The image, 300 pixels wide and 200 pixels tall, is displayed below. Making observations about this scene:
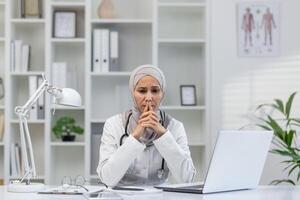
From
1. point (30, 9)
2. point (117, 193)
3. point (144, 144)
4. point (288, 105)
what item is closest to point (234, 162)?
point (117, 193)

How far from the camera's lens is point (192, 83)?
5.07 meters

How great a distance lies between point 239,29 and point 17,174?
2.11 meters

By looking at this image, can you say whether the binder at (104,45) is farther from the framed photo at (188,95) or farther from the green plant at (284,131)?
the green plant at (284,131)

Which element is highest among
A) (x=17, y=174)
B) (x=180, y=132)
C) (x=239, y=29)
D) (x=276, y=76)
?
(x=239, y=29)

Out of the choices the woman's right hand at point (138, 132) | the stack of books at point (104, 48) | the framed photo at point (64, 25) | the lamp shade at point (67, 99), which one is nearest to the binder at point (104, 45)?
the stack of books at point (104, 48)

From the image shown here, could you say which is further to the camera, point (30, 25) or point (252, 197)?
point (30, 25)

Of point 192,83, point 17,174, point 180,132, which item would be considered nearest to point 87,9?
point 192,83

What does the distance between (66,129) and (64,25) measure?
0.84 meters

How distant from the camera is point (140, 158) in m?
3.09

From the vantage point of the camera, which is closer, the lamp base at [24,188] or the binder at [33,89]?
the lamp base at [24,188]

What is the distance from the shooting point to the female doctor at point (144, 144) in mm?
2929

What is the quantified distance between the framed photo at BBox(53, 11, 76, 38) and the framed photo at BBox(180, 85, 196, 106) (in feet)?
3.25

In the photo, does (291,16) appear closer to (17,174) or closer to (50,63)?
(50,63)

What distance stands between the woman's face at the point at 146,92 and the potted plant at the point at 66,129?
169 centimetres
